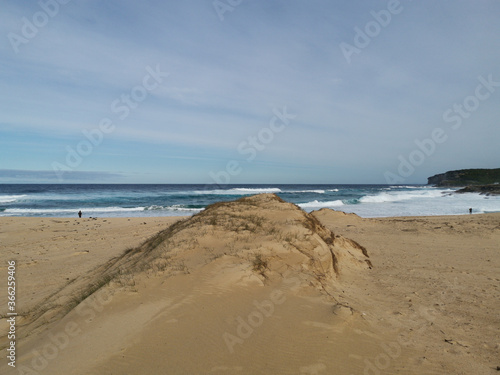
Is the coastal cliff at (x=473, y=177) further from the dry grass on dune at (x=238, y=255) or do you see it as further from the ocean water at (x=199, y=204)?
the dry grass on dune at (x=238, y=255)

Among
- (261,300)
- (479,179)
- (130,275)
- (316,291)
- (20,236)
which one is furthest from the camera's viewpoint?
(479,179)

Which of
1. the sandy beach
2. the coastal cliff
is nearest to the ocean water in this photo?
the sandy beach

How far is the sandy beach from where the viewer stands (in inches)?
126

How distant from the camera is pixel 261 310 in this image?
4027 millimetres

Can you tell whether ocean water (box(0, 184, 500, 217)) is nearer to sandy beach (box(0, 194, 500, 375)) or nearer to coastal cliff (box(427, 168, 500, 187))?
sandy beach (box(0, 194, 500, 375))

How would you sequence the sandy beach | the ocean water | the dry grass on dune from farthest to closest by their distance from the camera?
the ocean water, the dry grass on dune, the sandy beach

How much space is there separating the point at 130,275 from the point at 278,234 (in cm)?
282

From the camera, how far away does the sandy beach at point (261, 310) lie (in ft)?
10.5

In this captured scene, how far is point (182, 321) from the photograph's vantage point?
3744 millimetres

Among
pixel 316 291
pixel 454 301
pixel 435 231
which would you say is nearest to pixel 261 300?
pixel 316 291

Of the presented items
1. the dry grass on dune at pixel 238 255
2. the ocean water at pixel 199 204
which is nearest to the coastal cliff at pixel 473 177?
the ocean water at pixel 199 204

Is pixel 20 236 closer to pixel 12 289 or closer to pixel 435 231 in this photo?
pixel 12 289

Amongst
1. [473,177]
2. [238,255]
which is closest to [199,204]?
[238,255]

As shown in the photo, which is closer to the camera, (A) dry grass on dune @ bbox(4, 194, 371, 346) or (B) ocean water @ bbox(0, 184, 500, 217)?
(A) dry grass on dune @ bbox(4, 194, 371, 346)
